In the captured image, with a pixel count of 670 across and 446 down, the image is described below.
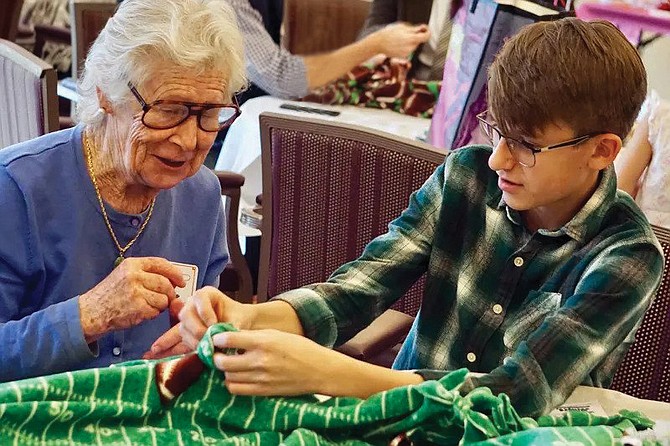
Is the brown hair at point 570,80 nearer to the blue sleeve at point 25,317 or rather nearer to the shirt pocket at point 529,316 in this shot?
the shirt pocket at point 529,316

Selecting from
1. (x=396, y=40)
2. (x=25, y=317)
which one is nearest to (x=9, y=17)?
(x=396, y=40)

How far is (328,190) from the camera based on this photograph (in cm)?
225

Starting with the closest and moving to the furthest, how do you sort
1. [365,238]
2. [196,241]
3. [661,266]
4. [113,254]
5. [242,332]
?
[242,332]
[661,266]
[113,254]
[196,241]
[365,238]

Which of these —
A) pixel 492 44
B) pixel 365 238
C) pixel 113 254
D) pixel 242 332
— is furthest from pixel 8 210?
pixel 492 44

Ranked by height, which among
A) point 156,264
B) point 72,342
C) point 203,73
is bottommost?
point 72,342

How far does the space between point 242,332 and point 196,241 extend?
641 millimetres

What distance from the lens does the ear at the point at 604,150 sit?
1.40m

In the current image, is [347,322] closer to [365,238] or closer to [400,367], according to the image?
[400,367]

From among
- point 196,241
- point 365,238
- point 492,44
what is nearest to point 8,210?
point 196,241

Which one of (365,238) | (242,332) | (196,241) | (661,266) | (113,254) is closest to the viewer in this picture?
(242,332)

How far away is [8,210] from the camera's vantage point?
1.52 meters

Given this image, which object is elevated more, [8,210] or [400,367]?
[8,210]

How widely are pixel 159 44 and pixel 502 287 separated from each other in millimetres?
661

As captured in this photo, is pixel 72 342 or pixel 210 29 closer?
pixel 72 342
